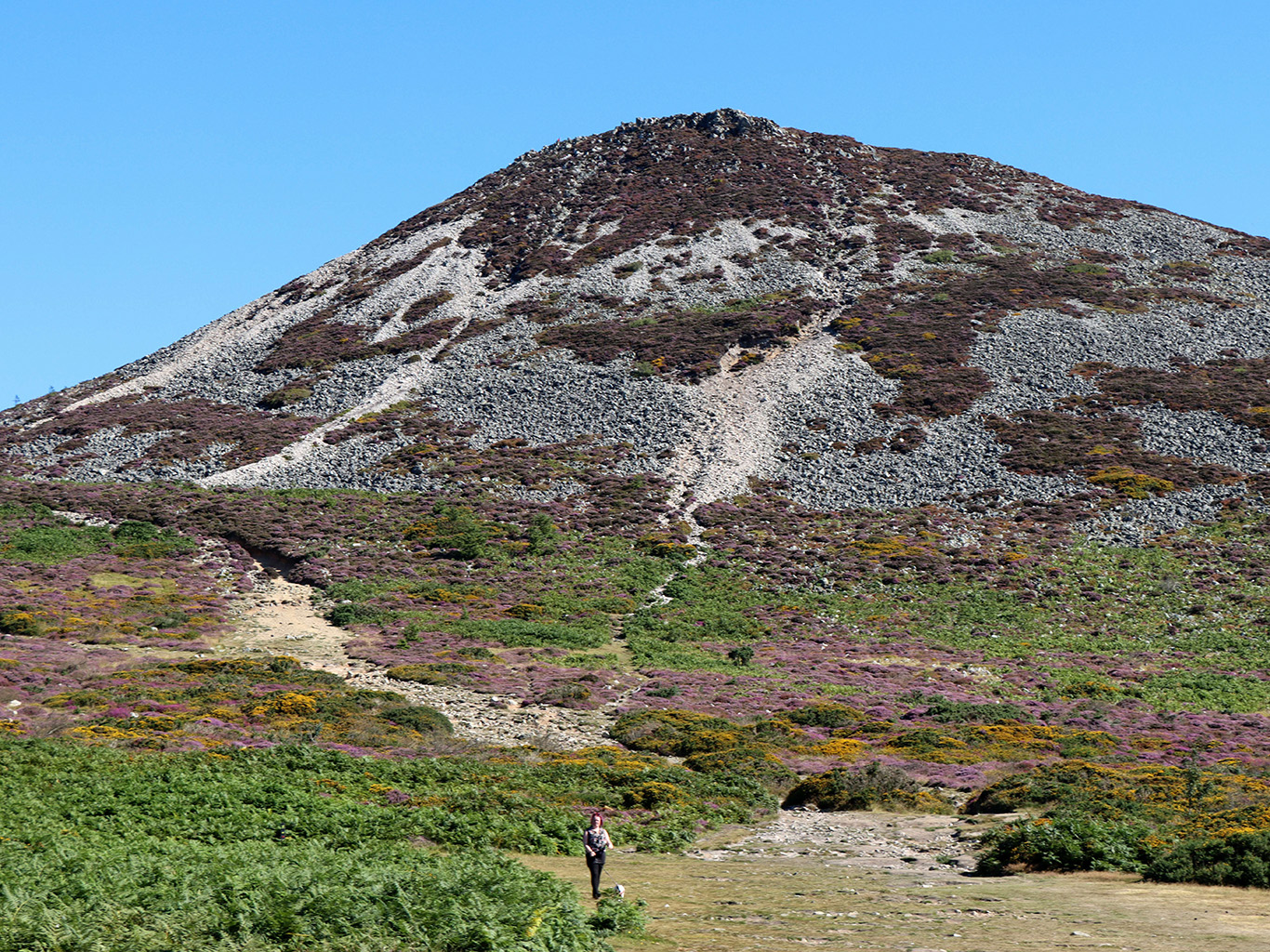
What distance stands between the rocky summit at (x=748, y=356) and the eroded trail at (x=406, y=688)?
22419 mm

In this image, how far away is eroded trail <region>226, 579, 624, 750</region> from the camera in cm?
3459

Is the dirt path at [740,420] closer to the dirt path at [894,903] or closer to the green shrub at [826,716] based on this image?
the green shrub at [826,716]

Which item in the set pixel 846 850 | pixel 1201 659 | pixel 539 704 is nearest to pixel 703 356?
pixel 1201 659

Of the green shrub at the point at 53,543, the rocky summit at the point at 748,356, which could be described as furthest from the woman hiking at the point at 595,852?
the rocky summit at the point at 748,356

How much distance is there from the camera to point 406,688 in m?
40.1

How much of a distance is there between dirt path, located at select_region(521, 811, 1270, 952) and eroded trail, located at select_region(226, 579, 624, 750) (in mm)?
12119

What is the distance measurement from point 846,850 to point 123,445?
7624 cm

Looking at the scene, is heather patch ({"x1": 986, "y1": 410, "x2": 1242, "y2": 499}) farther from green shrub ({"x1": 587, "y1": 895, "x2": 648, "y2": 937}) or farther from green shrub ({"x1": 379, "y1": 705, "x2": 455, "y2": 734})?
green shrub ({"x1": 587, "y1": 895, "x2": 648, "y2": 937})

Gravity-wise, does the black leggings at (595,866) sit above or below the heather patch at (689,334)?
below

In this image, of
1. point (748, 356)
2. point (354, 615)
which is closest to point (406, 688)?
point (354, 615)

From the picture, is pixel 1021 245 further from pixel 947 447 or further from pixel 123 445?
pixel 123 445

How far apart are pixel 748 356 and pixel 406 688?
58.3 meters

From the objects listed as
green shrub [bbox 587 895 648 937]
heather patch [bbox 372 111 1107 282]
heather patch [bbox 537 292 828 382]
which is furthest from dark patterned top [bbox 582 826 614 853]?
heather patch [bbox 372 111 1107 282]

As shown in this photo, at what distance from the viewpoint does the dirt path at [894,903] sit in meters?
14.4
